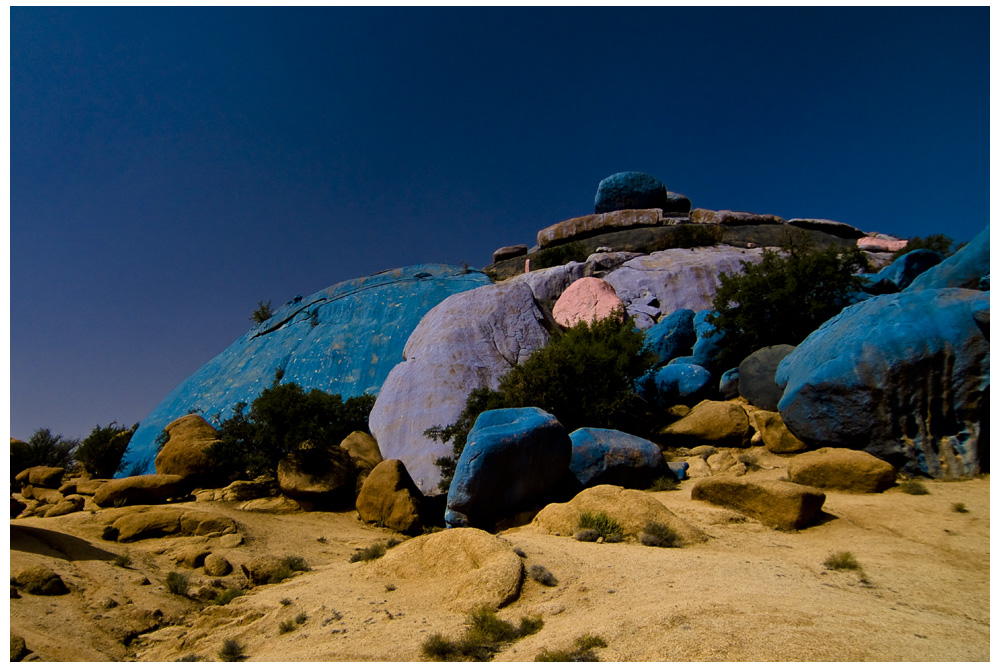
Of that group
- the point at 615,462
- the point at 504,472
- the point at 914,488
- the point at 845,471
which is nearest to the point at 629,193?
the point at 615,462

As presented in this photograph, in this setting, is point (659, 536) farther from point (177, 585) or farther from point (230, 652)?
point (177, 585)

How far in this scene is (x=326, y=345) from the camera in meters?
17.0

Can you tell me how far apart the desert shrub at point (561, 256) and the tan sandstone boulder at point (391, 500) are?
53.2 ft

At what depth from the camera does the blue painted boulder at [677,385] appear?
12.7 metres

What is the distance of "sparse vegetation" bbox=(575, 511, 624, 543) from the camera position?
6.01 metres

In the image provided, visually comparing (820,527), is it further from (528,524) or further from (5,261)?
(5,261)

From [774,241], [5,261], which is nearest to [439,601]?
[5,261]

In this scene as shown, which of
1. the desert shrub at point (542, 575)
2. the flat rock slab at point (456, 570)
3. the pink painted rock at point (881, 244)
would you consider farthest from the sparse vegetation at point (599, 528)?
the pink painted rock at point (881, 244)

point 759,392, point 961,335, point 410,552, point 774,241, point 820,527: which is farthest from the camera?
point 774,241

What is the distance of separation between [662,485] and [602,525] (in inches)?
107

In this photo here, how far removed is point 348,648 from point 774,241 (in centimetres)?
2493

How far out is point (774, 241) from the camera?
23906 mm

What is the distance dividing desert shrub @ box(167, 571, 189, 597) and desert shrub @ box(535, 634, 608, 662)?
450 cm

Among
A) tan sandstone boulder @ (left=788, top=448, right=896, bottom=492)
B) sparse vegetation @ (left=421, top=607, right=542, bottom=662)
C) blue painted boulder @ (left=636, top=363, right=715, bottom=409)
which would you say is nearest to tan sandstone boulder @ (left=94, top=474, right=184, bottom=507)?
sparse vegetation @ (left=421, top=607, right=542, bottom=662)
